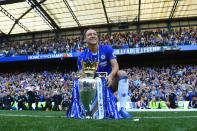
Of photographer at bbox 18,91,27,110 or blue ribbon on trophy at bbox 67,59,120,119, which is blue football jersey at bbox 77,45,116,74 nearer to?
blue ribbon on trophy at bbox 67,59,120,119

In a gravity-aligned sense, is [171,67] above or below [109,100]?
above

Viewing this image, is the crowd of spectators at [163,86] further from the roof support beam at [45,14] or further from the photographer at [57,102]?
the roof support beam at [45,14]

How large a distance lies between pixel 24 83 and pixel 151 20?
17799mm

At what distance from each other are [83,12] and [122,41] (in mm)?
5846

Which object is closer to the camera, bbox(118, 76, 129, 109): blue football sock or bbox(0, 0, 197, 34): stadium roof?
bbox(118, 76, 129, 109): blue football sock

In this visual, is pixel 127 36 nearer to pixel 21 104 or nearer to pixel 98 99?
pixel 21 104

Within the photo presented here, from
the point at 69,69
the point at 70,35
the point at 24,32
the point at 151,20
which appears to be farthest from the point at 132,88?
the point at 24,32

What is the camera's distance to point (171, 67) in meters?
22.0

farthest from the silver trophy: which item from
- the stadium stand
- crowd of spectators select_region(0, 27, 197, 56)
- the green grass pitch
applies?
crowd of spectators select_region(0, 27, 197, 56)

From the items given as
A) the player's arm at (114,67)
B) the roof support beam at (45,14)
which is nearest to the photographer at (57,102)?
the player's arm at (114,67)

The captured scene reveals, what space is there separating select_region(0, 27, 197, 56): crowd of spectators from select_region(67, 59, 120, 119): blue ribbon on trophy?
18393 mm

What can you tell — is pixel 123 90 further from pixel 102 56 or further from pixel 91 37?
pixel 91 37

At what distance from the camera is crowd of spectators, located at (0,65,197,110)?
12219 millimetres

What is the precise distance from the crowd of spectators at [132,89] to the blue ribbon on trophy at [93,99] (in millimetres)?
4497
